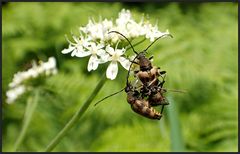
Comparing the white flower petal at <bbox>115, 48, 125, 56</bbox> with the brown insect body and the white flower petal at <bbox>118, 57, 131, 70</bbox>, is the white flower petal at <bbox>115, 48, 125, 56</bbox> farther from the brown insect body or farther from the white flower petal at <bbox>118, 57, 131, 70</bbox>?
the brown insect body

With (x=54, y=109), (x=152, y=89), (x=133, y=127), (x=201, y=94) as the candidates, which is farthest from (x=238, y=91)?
(x=152, y=89)

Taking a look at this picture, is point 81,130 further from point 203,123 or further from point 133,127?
point 203,123

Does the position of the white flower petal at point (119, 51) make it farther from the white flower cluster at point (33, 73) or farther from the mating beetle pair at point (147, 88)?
the white flower cluster at point (33, 73)

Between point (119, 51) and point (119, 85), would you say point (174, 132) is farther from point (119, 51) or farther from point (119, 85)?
point (119, 85)

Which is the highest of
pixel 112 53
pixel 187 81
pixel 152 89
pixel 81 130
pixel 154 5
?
pixel 112 53

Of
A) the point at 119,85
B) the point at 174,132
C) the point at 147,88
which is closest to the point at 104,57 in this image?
the point at 147,88
